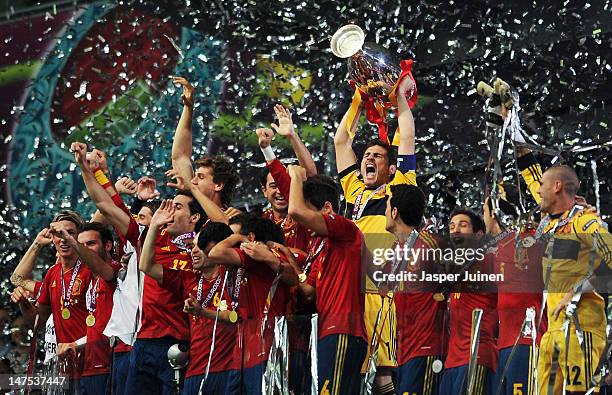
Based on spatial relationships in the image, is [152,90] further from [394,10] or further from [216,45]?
[394,10]

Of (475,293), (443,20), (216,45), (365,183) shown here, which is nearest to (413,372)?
(475,293)

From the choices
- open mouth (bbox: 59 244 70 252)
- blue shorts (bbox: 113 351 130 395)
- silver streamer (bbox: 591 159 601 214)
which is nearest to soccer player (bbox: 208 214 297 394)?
blue shorts (bbox: 113 351 130 395)

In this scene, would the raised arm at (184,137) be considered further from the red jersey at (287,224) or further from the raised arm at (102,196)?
the red jersey at (287,224)

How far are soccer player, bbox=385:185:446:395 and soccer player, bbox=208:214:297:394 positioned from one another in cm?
61

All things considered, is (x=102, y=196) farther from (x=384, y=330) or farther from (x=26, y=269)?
(x=384, y=330)

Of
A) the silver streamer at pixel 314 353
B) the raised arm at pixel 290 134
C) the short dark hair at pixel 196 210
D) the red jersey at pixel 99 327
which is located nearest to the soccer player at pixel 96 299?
the red jersey at pixel 99 327

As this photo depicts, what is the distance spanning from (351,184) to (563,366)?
6.54 ft

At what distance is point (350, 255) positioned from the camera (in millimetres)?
5496

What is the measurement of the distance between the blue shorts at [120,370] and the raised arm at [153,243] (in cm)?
49

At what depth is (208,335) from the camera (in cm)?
558

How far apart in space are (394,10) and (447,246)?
5.24 meters

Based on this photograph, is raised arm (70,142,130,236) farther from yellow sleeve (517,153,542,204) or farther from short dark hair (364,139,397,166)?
yellow sleeve (517,153,542,204)

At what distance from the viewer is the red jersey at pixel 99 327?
20.6 ft

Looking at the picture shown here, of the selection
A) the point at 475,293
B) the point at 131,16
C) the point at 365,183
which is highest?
the point at 131,16
